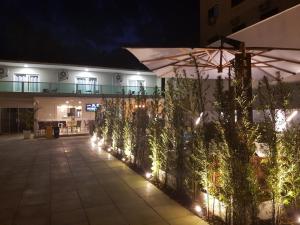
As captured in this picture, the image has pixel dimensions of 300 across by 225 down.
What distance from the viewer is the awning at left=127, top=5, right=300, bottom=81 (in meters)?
5.57

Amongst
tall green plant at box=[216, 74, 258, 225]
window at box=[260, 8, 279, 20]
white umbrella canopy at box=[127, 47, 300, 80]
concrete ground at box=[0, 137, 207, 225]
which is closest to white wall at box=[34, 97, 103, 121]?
concrete ground at box=[0, 137, 207, 225]

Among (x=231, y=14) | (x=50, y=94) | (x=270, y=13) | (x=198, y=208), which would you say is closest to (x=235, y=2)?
(x=231, y=14)

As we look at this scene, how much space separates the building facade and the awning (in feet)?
46.3

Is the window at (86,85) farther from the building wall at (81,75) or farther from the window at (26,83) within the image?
the window at (26,83)

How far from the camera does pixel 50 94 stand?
23.1 m

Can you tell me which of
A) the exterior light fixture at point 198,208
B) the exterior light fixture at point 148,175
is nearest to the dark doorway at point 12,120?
the exterior light fixture at point 148,175

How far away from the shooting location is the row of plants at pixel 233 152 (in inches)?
167

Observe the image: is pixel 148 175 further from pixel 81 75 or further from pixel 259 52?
pixel 81 75

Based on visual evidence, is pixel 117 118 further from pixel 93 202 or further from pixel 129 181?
pixel 93 202

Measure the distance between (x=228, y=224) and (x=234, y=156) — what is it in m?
1.16

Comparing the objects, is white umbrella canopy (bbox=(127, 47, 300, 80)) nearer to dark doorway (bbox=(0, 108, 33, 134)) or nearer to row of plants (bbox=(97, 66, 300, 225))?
row of plants (bbox=(97, 66, 300, 225))

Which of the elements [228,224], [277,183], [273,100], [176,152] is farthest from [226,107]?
[176,152]

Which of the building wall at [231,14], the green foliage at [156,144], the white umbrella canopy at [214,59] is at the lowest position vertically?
the green foliage at [156,144]

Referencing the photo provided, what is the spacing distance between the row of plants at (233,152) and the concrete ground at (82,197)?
23.2 inches
